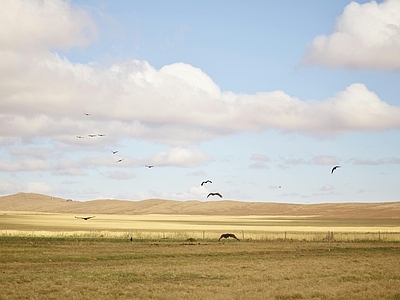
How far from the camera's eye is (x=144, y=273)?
3247cm

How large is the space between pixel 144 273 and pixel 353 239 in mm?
38246

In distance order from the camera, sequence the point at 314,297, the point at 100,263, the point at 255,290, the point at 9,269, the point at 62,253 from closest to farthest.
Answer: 1. the point at 314,297
2. the point at 255,290
3. the point at 9,269
4. the point at 100,263
5. the point at 62,253

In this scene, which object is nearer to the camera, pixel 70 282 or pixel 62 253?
pixel 70 282

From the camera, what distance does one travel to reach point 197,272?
109ft

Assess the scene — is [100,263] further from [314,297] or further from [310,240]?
[310,240]

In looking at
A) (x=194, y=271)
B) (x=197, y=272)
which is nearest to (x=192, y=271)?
(x=194, y=271)

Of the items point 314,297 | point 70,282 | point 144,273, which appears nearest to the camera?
point 314,297

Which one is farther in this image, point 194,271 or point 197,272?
point 194,271

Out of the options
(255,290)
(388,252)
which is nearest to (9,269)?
(255,290)

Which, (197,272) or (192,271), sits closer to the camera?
(197,272)

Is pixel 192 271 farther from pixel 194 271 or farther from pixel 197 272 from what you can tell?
pixel 197 272

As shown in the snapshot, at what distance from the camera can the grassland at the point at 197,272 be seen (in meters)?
25.4

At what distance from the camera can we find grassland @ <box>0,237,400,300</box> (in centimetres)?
2542

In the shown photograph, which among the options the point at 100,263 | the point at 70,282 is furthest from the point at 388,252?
the point at 70,282
